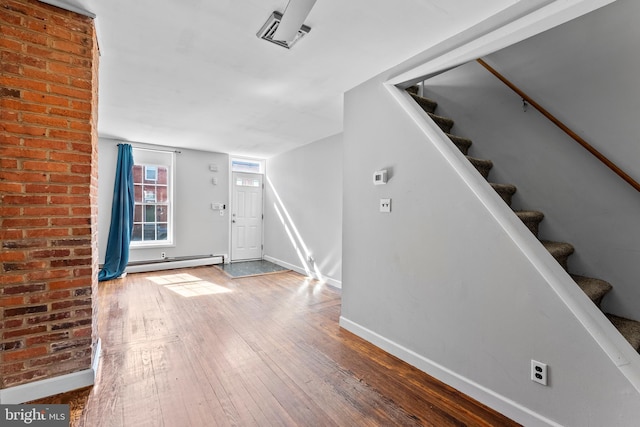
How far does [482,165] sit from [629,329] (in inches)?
56.9

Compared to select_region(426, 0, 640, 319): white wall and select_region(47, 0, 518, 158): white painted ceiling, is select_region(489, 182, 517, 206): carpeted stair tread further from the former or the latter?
select_region(47, 0, 518, 158): white painted ceiling

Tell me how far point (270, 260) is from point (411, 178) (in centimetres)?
471

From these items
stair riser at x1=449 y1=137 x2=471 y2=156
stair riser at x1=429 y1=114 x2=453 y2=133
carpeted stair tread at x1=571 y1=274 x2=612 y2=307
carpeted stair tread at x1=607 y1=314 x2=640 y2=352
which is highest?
stair riser at x1=429 y1=114 x2=453 y2=133

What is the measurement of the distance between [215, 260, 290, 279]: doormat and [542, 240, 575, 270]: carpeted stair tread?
14.1ft

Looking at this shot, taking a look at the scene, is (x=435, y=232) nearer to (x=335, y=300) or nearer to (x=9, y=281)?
(x=335, y=300)

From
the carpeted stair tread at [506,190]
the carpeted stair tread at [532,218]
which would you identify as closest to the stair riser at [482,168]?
the carpeted stair tread at [506,190]

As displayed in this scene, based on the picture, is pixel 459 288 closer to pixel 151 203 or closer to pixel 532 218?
pixel 532 218

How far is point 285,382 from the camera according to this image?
2.04 meters

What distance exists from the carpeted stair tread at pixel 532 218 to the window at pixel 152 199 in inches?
221

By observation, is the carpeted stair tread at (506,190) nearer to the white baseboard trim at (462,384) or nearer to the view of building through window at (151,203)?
the white baseboard trim at (462,384)

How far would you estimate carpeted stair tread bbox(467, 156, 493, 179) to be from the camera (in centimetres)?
246

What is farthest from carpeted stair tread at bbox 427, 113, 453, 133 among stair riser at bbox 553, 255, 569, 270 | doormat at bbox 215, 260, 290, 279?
doormat at bbox 215, 260, 290, 279

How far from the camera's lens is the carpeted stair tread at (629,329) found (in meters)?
1.62

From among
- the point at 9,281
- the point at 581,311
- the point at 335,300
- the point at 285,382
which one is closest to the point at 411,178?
the point at 581,311
